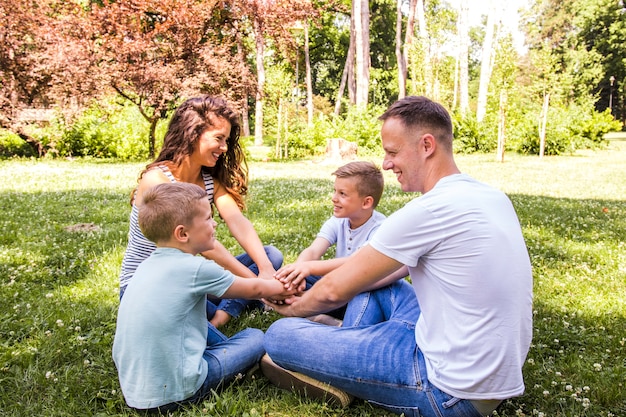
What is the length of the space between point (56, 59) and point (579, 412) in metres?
18.8

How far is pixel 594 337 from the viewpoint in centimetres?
Answer: 372

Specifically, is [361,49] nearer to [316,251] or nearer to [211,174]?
[211,174]

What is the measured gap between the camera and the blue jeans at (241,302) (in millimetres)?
3930

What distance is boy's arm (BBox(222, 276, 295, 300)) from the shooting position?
285 cm

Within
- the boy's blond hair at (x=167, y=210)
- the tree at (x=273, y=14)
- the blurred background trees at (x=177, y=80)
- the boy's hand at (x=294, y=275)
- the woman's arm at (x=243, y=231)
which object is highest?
the tree at (x=273, y=14)

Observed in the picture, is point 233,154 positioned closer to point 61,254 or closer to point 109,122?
point 61,254

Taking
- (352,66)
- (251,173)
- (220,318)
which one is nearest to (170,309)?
(220,318)

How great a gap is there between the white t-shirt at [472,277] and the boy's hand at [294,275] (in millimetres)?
1398

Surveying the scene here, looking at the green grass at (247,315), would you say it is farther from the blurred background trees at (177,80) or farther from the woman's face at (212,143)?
the blurred background trees at (177,80)

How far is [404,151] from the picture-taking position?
8.25 ft

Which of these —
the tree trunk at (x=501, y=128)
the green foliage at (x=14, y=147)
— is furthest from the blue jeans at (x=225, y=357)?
the green foliage at (x=14, y=147)

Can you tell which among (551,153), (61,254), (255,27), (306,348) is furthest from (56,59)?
(551,153)

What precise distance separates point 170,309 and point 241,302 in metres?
1.51

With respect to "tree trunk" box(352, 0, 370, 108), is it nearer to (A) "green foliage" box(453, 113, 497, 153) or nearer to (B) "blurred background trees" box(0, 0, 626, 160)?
(B) "blurred background trees" box(0, 0, 626, 160)
